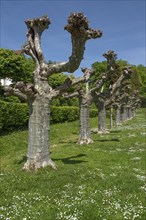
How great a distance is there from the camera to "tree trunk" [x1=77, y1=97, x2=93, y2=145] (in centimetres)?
2939

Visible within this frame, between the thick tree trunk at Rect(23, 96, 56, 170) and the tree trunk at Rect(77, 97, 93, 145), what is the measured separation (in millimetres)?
11902

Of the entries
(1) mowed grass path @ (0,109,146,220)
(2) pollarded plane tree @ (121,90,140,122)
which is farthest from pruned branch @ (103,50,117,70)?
(2) pollarded plane tree @ (121,90,140,122)

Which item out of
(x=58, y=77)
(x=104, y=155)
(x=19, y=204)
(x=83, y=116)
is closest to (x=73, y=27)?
(x=19, y=204)

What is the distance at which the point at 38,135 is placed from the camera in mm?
17219

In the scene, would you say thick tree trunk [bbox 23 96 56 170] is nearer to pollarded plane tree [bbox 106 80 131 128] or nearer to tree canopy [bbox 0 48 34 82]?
pollarded plane tree [bbox 106 80 131 128]

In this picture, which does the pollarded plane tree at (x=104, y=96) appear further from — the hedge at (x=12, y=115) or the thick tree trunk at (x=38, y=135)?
the thick tree trunk at (x=38, y=135)

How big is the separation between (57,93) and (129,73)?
56.3ft

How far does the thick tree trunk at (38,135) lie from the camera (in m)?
17.1

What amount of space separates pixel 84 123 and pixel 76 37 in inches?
602

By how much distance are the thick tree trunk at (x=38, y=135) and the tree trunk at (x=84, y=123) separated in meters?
11.9

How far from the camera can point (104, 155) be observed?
22578mm

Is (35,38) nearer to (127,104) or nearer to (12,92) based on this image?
(12,92)

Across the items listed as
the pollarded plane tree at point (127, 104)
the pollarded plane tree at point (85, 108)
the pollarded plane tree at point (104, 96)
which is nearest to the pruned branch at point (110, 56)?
the pollarded plane tree at point (85, 108)

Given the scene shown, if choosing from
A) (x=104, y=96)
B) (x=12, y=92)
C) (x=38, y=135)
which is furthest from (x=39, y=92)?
(x=104, y=96)
